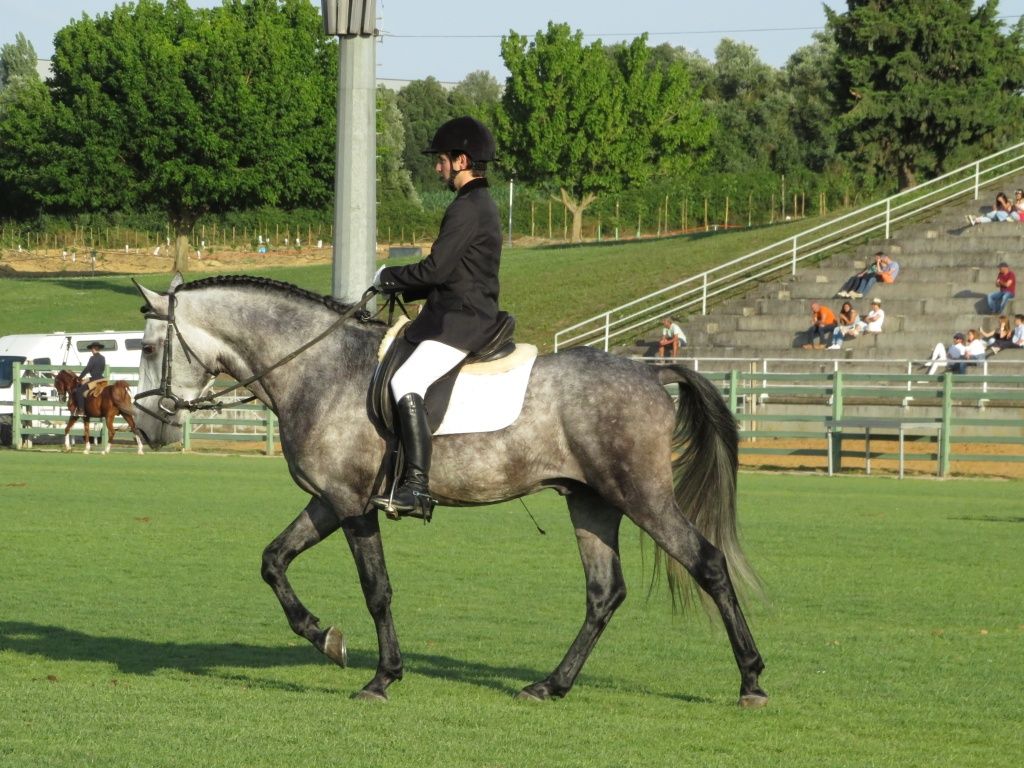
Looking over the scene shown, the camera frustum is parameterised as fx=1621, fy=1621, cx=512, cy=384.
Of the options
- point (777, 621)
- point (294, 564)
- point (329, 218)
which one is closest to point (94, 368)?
point (294, 564)

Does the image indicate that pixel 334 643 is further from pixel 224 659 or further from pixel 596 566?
pixel 596 566

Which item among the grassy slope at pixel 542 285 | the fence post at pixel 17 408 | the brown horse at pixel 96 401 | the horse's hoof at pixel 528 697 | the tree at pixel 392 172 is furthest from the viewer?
the tree at pixel 392 172

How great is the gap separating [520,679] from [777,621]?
2861mm

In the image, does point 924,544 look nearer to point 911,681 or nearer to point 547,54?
point 911,681

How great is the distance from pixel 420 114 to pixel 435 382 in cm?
11860

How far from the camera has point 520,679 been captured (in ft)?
28.0

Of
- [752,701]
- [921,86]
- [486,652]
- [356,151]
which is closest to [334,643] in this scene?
[486,652]

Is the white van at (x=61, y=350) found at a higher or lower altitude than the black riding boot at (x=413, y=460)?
lower

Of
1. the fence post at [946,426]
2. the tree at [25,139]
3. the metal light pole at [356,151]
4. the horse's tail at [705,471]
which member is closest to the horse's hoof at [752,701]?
the horse's tail at [705,471]

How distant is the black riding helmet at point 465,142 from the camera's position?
26.7 ft

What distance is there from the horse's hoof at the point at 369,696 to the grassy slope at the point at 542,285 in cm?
3657

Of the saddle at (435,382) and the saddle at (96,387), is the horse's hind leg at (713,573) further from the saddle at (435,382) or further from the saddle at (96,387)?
the saddle at (96,387)

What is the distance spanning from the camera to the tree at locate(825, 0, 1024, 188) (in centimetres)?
5734

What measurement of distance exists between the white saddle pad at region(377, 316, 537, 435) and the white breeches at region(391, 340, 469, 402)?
0.11 metres
